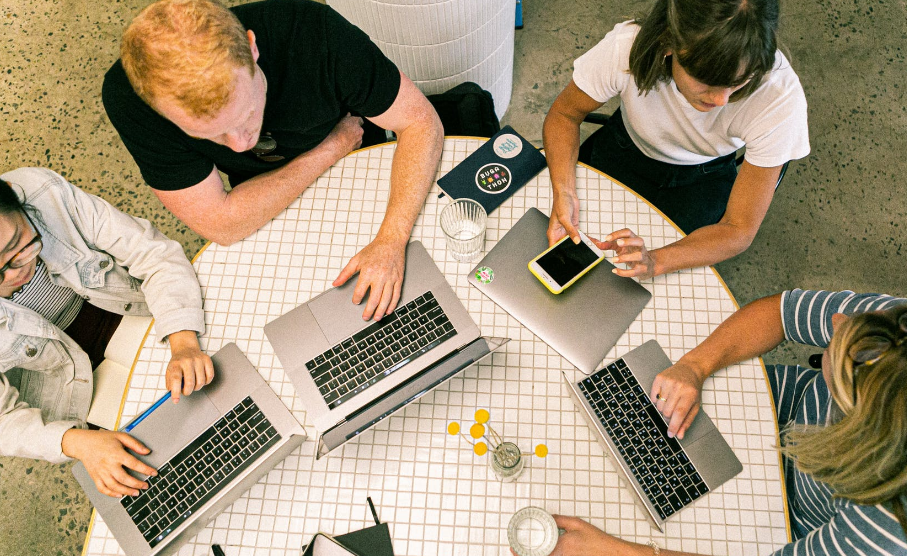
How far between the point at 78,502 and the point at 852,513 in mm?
2200

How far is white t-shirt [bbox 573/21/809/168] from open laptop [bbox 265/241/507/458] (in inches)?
26.2

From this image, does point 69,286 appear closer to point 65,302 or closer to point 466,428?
point 65,302

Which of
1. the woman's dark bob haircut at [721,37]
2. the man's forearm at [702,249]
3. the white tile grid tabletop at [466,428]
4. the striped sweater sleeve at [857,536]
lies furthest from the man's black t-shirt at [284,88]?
the striped sweater sleeve at [857,536]

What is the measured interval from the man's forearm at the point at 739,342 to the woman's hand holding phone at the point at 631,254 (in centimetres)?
20

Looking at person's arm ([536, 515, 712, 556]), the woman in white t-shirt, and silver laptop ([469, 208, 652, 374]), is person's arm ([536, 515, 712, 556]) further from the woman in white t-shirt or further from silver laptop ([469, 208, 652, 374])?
the woman in white t-shirt

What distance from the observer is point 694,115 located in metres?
1.40

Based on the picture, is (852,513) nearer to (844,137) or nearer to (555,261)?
→ (555,261)

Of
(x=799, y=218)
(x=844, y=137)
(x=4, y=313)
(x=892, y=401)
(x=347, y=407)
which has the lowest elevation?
(x=799, y=218)

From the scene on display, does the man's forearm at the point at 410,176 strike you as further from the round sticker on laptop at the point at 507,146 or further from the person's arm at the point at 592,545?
the person's arm at the point at 592,545

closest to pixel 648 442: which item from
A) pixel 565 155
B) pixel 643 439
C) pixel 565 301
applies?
pixel 643 439

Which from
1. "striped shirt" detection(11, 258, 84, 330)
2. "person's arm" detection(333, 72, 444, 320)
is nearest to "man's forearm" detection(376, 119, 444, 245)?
"person's arm" detection(333, 72, 444, 320)

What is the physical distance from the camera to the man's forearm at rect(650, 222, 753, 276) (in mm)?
1290

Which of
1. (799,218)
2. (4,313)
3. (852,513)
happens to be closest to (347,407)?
(4,313)

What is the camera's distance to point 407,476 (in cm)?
118
